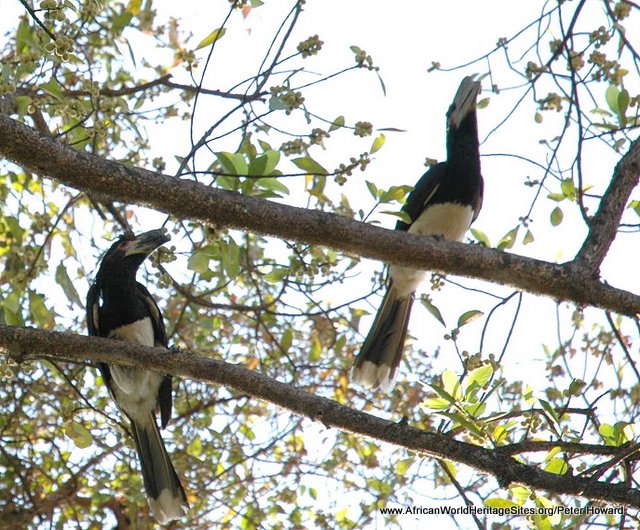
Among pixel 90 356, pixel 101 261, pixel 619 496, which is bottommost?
pixel 619 496

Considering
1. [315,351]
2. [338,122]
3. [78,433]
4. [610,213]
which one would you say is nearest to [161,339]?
[315,351]

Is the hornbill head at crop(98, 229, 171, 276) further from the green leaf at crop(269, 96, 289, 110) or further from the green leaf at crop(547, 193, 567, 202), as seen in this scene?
the green leaf at crop(547, 193, 567, 202)

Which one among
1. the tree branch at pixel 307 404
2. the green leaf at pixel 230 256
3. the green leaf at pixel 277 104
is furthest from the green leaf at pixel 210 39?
the tree branch at pixel 307 404

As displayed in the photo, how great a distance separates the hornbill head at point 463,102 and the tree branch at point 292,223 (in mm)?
1949

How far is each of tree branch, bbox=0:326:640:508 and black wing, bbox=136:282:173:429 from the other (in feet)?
4.15

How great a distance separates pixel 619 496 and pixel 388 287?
2144 millimetres

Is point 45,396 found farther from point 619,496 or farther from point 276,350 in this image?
point 619,496

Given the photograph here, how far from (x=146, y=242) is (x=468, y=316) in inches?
65.3

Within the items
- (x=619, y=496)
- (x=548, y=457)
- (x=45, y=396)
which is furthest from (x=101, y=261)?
(x=619, y=496)

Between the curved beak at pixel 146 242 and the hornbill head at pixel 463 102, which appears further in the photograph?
the hornbill head at pixel 463 102

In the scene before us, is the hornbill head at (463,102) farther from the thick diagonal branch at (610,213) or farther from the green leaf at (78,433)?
the green leaf at (78,433)

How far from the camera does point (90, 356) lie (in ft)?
8.23

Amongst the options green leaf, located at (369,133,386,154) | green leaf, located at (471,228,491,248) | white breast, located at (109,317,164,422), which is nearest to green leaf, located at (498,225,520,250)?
green leaf, located at (471,228,491,248)

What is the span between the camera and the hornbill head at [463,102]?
423 centimetres
